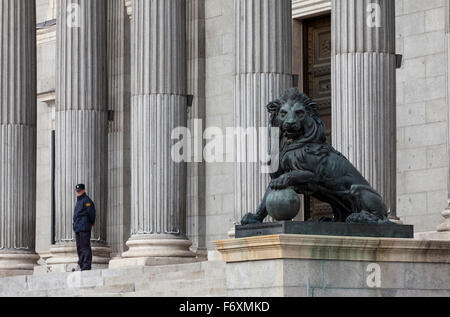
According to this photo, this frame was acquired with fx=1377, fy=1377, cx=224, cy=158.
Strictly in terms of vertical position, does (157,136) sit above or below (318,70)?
below

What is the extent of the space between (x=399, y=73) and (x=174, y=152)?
25.7 feet

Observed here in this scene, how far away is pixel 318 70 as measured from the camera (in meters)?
48.8

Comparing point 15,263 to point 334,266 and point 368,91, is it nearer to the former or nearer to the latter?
point 368,91

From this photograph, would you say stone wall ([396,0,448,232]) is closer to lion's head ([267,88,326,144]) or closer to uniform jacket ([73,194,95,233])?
uniform jacket ([73,194,95,233])

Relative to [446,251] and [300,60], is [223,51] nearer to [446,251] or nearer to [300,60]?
[300,60]

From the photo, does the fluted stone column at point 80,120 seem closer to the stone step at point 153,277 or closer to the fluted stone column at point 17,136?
the fluted stone column at point 17,136

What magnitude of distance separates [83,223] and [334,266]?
17720 millimetres

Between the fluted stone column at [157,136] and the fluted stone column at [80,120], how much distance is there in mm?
3123

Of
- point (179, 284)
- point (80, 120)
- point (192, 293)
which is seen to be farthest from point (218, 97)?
point (192, 293)

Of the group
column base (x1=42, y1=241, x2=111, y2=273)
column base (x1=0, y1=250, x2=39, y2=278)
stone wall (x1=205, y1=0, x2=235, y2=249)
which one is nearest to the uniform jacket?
column base (x1=42, y1=241, x2=111, y2=273)

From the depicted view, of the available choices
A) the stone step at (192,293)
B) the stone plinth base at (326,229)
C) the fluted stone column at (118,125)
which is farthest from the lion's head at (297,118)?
the fluted stone column at (118,125)

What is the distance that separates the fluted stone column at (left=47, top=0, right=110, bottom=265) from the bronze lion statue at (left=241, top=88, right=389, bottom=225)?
18743mm

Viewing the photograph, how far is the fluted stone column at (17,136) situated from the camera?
4794 cm

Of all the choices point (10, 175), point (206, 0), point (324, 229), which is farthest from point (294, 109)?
point (206, 0)
